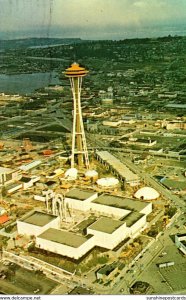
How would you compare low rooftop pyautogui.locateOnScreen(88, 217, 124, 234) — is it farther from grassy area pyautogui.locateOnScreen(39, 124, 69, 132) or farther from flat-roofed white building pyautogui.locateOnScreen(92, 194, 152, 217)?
grassy area pyautogui.locateOnScreen(39, 124, 69, 132)

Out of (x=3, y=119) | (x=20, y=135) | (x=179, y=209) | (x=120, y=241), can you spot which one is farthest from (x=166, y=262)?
(x=3, y=119)

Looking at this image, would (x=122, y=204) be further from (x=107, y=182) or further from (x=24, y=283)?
(x=24, y=283)

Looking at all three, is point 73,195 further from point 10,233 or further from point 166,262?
point 166,262

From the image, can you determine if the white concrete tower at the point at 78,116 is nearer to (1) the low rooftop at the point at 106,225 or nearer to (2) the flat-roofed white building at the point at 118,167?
(2) the flat-roofed white building at the point at 118,167

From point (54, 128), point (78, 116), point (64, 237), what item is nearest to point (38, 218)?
point (64, 237)

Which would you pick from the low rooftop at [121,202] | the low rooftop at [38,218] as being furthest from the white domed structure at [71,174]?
the low rooftop at [38,218]
